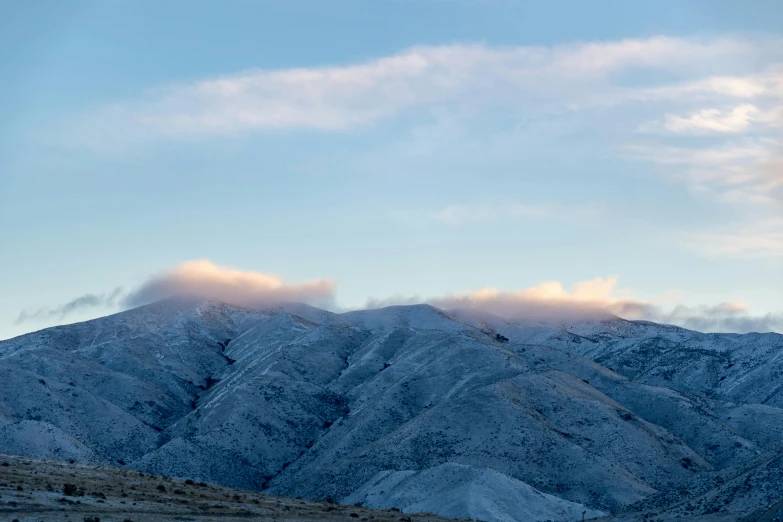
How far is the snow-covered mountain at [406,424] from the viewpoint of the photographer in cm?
11831

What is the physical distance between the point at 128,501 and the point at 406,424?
94054 millimetres

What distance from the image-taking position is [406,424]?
143m

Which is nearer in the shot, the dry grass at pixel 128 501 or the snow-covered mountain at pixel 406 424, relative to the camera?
the dry grass at pixel 128 501

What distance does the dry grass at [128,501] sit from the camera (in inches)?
1796

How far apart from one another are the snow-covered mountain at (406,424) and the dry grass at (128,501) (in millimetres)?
34816

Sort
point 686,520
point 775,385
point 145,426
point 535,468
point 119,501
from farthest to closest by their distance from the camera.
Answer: point 775,385 < point 145,426 < point 535,468 < point 686,520 < point 119,501

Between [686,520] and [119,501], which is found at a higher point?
[119,501]

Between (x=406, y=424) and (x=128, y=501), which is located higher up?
(x=128, y=501)

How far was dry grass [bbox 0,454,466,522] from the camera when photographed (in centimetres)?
4562

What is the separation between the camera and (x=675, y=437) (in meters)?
148

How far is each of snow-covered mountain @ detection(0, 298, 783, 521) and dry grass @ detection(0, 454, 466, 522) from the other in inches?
1371

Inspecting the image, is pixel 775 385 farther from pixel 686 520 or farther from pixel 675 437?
pixel 686 520

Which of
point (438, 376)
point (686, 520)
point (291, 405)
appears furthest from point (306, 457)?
point (686, 520)

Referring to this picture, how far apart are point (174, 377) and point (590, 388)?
81.7 m
